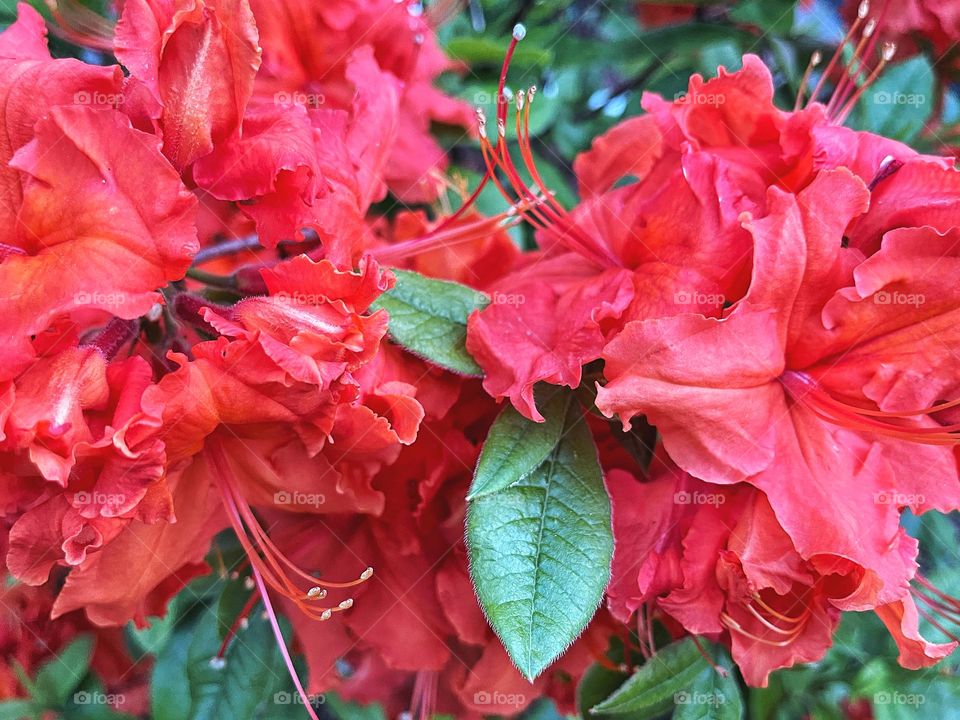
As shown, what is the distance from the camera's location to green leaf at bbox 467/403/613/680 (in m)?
0.91

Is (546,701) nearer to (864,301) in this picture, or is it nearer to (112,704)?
(112,704)

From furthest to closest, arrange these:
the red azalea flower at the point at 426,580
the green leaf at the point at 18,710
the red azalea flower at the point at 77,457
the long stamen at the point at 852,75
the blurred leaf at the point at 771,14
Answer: the blurred leaf at the point at 771,14 → the green leaf at the point at 18,710 → the long stamen at the point at 852,75 → the red azalea flower at the point at 426,580 → the red azalea flower at the point at 77,457

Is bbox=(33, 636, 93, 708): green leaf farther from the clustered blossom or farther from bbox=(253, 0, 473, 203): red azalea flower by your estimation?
bbox=(253, 0, 473, 203): red azalea flower

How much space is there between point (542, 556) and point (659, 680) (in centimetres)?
34

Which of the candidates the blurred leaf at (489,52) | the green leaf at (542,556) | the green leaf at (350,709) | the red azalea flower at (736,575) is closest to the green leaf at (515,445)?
the green leaf at (542,556)

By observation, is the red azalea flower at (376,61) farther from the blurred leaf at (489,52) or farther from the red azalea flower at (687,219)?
the red azalea flower at (687,219)

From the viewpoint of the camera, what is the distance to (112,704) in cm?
152

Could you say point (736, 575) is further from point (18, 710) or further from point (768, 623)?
point (18, 710)

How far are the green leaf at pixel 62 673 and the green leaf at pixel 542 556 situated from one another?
763 millimetres

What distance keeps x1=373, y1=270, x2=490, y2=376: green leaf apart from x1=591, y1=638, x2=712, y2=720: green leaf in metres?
0.45

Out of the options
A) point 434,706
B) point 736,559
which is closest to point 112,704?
point 434,706

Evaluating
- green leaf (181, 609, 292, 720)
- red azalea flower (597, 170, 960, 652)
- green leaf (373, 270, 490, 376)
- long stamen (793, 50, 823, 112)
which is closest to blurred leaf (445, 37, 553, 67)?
long stamen (793, 50, 823, 112)

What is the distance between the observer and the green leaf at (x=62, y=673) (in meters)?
1.35

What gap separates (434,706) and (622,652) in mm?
319
